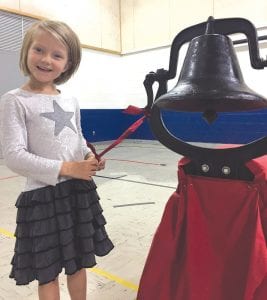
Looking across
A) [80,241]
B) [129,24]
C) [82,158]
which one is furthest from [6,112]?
[129,24]

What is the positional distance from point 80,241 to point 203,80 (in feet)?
1.93

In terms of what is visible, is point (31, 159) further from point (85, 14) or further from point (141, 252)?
point (85, 14)

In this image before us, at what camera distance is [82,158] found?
1.01m

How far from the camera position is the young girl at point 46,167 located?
84 cm

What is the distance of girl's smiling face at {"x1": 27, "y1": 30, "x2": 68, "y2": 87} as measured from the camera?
86 cm

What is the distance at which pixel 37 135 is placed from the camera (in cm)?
88

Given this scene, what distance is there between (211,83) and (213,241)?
388 mm

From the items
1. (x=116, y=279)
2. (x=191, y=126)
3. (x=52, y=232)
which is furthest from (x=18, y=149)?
(x=191, y=126)

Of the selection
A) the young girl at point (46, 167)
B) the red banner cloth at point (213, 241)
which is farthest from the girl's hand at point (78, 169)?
the red banner cloth at point (213, 241)

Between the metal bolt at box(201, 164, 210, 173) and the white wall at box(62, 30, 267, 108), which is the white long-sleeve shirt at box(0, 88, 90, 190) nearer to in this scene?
the metal bolt at box(201, 164, 210, 173)

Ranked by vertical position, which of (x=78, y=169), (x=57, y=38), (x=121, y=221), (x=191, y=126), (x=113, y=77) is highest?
(x=113, y=77)

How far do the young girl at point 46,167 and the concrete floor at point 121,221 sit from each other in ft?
1.15

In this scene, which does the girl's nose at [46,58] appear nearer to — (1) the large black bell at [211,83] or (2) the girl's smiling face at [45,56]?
(2) the girl's smiling face at [45,56]

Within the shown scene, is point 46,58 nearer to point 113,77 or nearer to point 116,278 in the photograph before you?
point 116,278
